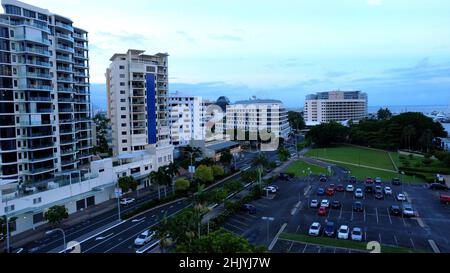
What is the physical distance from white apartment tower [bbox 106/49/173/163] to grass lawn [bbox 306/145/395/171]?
23.2m

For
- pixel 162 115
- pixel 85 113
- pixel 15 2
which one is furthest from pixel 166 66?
pixel 15 2

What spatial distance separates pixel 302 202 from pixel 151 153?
1604 cm

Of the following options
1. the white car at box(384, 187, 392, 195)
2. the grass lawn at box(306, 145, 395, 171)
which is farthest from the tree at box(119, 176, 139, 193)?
the grass lawn at box(306, 145, 395, 171)

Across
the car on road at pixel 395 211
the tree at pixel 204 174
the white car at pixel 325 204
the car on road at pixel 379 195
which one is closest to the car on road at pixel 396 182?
the car on road at pixel 379 195

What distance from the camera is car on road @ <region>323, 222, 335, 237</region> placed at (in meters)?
19.2

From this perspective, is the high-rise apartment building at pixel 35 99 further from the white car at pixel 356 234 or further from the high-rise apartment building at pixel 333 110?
the high-rise apartment building at pixel 333 110

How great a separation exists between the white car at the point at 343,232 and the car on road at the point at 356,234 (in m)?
0.29

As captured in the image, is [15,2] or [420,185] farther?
[420,185]

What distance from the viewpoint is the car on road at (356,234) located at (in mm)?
18406

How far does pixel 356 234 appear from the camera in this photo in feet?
61.4

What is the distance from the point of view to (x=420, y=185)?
32281 millimetres
